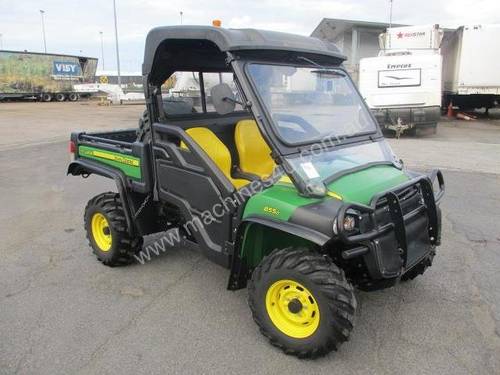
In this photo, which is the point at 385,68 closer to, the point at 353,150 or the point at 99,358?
the point at 353,150

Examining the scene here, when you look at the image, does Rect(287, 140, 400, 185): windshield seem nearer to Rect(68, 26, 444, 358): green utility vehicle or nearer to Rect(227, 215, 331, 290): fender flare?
Rect(68, 26, 444, 358): green utility vehicle

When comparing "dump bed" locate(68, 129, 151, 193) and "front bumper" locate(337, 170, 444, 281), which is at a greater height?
"dump bed" locate(68, 129, 151, 193)

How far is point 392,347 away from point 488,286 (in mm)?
1354

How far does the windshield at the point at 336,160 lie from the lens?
2.82 metres

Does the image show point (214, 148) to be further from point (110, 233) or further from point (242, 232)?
point (110, 233)

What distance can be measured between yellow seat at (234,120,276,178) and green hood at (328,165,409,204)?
860 millimetres

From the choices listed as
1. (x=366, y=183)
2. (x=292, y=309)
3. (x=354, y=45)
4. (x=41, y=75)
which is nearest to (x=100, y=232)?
(x=292, y=309)

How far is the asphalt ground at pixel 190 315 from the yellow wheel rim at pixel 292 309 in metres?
0.18

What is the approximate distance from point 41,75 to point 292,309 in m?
36.2

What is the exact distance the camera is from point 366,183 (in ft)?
9.55

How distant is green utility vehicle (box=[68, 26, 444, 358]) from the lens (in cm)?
262

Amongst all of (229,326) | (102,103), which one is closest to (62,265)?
(229,326)

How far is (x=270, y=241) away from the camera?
3123 mm


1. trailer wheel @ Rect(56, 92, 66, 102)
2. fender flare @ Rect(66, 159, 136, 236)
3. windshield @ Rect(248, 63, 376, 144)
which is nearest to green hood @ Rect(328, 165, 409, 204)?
windshield @ Rect(248, 63, 376, 144)
